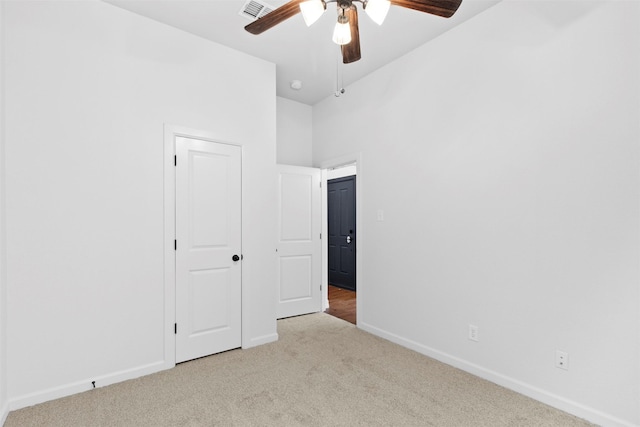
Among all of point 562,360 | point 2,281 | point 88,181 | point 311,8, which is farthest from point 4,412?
point 562,360

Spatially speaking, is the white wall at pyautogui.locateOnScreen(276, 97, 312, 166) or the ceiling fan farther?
the white wall at pyautogui.locateOnScreen(276, 97, 312, 166)

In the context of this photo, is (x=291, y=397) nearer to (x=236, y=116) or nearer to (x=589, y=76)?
(x=236, y=116)

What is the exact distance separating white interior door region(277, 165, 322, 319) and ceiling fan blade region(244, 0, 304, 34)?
2355 millimetres

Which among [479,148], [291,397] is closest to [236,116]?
[479,148]

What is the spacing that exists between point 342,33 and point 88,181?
6.85 ft

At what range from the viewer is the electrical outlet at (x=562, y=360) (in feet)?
7.04

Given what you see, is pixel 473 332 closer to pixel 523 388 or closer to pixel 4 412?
pixel 523 388

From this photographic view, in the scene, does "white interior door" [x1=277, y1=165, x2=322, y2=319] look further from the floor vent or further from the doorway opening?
the floor vent

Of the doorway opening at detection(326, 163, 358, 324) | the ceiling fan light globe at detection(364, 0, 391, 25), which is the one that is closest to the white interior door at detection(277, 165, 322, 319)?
the doorway opening at detection(326, 163, 358, 324)

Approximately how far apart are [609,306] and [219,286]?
2934 mm

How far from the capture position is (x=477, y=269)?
105 inches

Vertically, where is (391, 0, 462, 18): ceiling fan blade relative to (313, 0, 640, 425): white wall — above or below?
above

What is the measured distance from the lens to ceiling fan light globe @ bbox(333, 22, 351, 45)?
1777mm

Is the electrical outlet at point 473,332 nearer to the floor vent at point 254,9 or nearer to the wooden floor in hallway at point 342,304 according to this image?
the wooden floor in hallway at point 342,304
